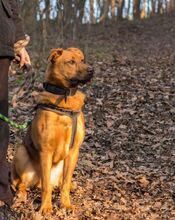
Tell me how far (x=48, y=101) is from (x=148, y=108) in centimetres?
519

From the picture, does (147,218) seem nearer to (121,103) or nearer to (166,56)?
(121,103)

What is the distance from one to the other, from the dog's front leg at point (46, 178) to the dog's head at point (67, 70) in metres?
0.80

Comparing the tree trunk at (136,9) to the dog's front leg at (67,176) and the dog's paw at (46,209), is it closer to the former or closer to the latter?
the dog's front leg at (67,176)

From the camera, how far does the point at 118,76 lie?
12.8m

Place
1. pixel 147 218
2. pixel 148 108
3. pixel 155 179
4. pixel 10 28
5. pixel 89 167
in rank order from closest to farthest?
pixel 10 28, pixel 147 218, pixel 155 179, pixel 89 167, pixel 148 108

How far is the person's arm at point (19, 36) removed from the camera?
4.27 metres

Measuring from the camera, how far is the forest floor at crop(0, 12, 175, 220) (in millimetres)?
5000

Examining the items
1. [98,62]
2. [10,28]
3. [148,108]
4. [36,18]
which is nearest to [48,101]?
[10,28]

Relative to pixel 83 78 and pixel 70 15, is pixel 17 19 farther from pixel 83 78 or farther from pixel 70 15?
pixel 70 15

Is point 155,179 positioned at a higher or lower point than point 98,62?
lower

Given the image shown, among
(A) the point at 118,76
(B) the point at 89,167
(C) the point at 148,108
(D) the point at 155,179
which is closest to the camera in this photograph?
(D) the point at 155,179

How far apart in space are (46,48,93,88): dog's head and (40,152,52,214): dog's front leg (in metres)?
0.80

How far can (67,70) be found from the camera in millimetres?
4859

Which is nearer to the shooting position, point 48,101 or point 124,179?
point 48,101
